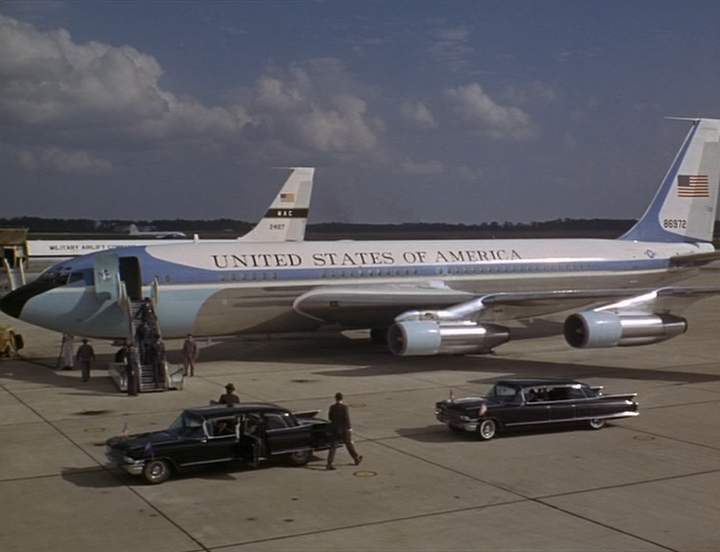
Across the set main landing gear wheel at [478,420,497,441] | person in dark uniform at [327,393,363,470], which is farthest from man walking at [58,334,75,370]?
main landing gear wheel at [478,420,497,441]

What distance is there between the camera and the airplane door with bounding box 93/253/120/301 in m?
28.1

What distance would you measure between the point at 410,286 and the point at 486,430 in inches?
575

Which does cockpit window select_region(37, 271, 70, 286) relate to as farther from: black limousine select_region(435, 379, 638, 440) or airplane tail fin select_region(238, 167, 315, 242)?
airplane tail fin select_region(238, 167, 315, 242)

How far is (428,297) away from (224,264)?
7011 mm

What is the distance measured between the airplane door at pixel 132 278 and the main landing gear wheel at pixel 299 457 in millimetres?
13264

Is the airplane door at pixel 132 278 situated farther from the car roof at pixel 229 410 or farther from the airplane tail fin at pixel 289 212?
the airplane tail fin at pixel 289 212

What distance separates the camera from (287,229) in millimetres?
67250

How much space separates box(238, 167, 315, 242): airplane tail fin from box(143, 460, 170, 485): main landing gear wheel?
5160 centimetres

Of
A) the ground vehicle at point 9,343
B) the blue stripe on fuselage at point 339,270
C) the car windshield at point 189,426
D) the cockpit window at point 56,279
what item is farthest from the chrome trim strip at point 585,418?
the ground vehicle at point 9,343

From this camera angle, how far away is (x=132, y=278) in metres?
28.7

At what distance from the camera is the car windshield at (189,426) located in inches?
642

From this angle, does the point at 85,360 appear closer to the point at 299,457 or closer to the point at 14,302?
the point at 14,302

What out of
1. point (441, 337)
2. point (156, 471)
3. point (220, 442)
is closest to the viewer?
point (156, 471)

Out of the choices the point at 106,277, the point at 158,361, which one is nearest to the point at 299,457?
the point at 158,361
